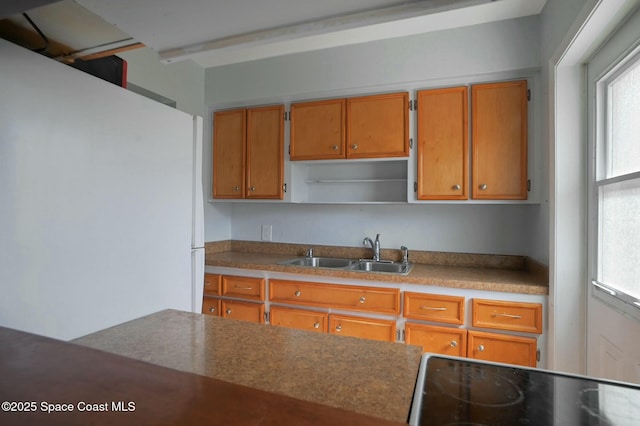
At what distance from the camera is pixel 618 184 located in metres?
1.35

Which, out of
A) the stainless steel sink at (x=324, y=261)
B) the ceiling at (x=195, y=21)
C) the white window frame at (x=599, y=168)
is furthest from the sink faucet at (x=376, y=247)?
the ceiling at (x=195, y=21)

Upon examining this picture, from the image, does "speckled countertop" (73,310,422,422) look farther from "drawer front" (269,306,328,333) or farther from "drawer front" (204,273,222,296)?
"drawer front" (204,273,222,296)

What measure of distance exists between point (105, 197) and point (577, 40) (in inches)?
79.2

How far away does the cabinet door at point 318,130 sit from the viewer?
7.97 ft

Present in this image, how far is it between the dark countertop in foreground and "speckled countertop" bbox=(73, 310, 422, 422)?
5.6 inches

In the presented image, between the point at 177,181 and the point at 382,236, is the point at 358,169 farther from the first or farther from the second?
the point at 177,181

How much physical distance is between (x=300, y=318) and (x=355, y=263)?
24.9 inches

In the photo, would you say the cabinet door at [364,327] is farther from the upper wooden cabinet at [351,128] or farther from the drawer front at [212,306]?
the upper wooden cabinet at [351,128]

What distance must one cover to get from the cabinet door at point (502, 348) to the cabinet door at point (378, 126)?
1.26 metres

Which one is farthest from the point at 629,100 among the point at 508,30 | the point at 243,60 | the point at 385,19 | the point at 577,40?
the point at 243,60

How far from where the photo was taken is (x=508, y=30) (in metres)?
2.03

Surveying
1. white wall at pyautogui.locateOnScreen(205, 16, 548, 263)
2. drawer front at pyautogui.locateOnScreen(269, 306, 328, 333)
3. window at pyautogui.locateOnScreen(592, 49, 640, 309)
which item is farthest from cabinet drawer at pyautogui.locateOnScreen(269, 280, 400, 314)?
window at pyautogui.locateOnScreen(592, 49, 640, 309)

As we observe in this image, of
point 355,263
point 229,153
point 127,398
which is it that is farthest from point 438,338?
point 229,153

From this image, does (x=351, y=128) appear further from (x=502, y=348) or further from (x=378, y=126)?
(x=502, y=348)
